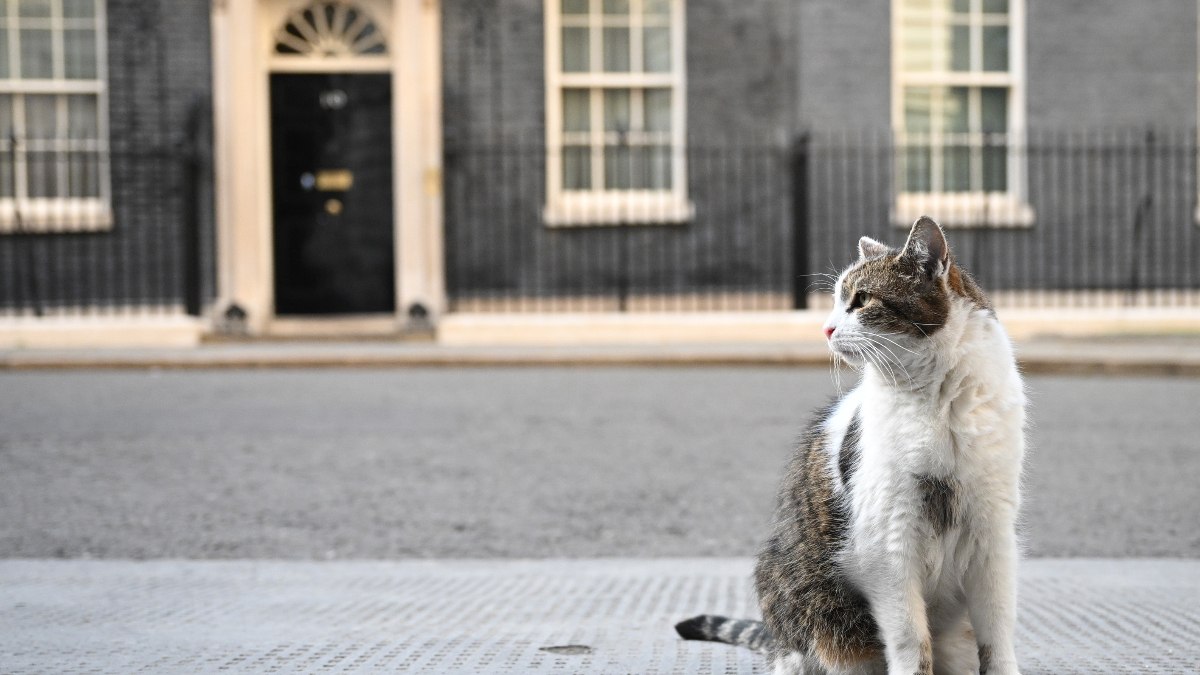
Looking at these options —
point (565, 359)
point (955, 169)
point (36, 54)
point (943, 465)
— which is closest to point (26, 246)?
point (36, 54)

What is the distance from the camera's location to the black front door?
15266 millimetres

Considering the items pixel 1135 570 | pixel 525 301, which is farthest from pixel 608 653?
pixel 525 301

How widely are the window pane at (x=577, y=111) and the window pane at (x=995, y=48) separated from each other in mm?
4520

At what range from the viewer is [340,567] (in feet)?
17.6

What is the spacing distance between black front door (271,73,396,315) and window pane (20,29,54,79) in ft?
7.67

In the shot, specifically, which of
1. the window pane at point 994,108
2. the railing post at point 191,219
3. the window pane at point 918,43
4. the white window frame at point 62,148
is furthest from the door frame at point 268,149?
the window pane at point 994,108

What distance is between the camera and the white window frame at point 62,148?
14.7 meters

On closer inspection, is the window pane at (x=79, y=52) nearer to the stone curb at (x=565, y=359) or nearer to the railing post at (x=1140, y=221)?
the stone curb at (x=565, y=359)

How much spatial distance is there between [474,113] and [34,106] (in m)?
4.64

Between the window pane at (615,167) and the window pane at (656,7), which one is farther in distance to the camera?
the window pane at (656,7)

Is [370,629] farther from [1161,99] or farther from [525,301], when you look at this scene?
[1161,99]

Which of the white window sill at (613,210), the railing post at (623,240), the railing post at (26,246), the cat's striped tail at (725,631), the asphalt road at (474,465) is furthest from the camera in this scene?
the white window sill at (613,210)

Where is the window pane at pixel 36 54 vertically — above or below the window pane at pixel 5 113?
above

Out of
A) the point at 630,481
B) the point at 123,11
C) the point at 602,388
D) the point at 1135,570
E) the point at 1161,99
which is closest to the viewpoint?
the point at 1135,570
